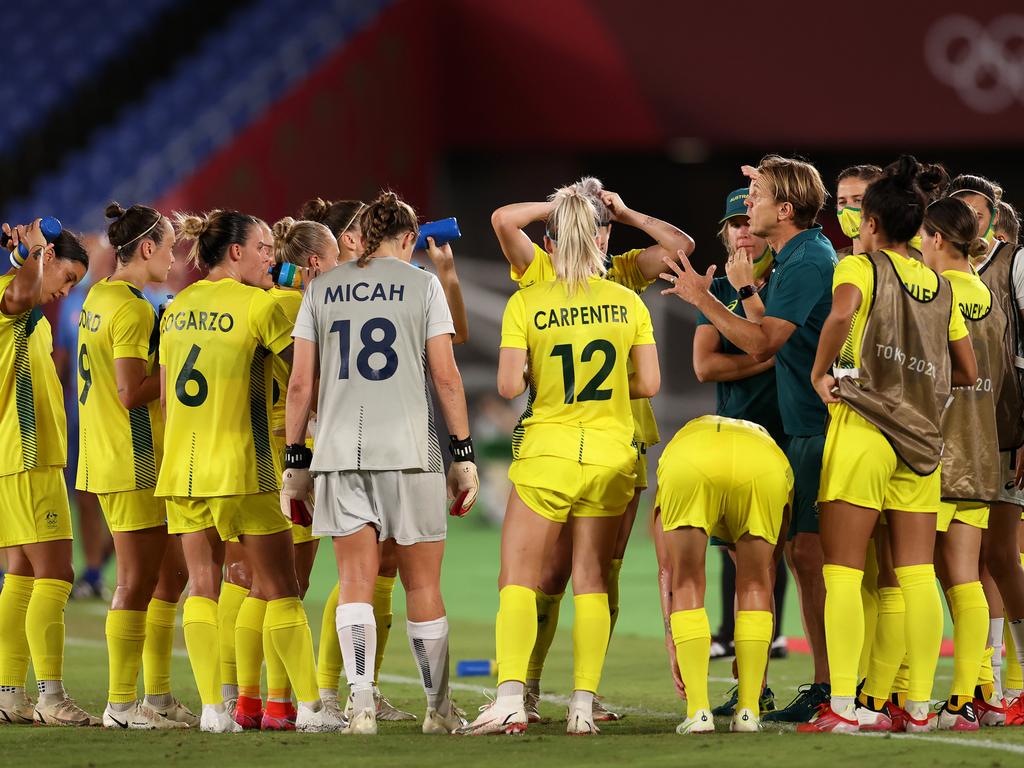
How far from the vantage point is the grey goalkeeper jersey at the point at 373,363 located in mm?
6133

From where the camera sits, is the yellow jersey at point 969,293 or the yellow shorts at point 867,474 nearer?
the yellow shorts at point 867,474

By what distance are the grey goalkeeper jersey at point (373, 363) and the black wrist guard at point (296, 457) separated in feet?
0.17

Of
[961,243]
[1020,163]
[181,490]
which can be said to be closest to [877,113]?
[1020,163]

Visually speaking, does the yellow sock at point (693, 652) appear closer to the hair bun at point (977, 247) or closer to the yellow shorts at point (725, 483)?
the yellow shorts at point (725, 483)

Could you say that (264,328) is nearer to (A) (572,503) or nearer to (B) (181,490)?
(B) (181,490)

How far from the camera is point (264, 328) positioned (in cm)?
653

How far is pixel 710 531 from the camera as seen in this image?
610 cm

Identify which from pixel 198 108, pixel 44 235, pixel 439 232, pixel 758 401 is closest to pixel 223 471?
pixel 439 232

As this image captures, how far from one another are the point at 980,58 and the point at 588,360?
49.9 ft

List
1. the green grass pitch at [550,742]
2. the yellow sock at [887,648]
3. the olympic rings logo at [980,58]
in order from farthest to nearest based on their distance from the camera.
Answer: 1. the olympic rings logo at [980,58]
2. the yellow sock at [887,648]
3. the green grass pitch at [550,742]

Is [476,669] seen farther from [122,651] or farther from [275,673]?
[122,651]

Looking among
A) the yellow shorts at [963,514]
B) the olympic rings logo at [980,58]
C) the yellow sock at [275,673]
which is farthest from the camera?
the olympic rings logo at [980,58]

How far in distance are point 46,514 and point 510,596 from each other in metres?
2.33

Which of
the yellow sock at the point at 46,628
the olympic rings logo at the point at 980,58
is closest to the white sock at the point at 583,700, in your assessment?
the yellow sock at the point at 46,628
